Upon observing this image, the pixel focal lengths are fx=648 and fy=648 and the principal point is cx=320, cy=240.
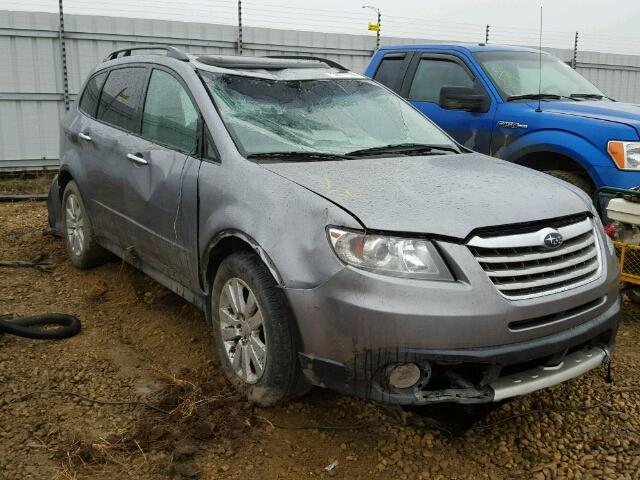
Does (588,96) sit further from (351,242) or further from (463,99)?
(351,242)

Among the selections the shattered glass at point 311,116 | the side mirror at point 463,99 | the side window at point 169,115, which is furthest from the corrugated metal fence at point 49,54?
the shattered glass at point 311,116

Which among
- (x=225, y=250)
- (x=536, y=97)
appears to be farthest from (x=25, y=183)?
(x=225, y=250)

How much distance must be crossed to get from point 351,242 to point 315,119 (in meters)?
1.33

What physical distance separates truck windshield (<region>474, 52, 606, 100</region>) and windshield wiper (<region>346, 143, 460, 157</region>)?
235cm

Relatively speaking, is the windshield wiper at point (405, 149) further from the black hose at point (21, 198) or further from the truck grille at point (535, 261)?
the black hose at point (21, 198)

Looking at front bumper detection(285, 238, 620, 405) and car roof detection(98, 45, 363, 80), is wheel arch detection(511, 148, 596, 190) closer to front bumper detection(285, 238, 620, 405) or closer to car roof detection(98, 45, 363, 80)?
car roof detection(98, 45, 363, 80)

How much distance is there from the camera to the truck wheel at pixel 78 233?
516cm

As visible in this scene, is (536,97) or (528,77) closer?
(536,97)

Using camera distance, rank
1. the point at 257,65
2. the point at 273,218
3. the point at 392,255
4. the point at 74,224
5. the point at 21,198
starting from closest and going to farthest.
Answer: the point at 392,255
the point at 273,218
the point at 257,65
the point at 74,224
the point at 21,198

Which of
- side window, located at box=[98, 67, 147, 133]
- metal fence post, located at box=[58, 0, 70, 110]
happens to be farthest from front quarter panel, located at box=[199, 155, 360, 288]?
metal fence post, located at box=[58, 0, 70, 110]

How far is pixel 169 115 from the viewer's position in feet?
13.2

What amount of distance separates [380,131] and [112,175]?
1892 mm

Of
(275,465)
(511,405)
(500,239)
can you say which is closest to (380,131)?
(500,239)

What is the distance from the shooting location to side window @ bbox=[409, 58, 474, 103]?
644 cm
